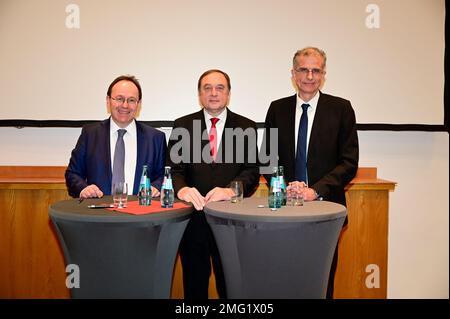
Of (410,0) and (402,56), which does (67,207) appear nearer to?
(402,56)

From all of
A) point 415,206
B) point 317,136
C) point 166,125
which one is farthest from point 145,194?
point 415,206

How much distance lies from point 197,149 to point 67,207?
94 cm

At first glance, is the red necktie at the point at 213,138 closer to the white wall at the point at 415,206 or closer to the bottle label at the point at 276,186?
the bottle label at the point at 276,186

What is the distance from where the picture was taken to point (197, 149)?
306cm

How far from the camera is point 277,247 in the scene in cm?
235

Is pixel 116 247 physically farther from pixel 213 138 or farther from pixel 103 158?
pixel 213 138

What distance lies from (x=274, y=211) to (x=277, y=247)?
0.68 feet

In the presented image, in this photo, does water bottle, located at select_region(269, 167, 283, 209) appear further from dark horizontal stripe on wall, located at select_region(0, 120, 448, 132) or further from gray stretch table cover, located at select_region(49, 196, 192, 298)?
dark horizontal stripe on wall, located at select_region(0, 120, 448, 132)

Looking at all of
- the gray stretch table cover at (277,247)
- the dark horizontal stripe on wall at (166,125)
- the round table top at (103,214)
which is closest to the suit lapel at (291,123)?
the gray stretch table cover at (277,247)

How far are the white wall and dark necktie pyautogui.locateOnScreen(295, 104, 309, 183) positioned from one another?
1538 mm

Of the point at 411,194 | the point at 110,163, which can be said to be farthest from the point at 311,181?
the point at 411,194

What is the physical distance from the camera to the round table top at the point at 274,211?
231 centimetres

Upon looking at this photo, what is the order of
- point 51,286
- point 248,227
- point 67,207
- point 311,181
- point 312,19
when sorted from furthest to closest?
point 312,19 < point 51,286 < point 311,181 < point 67,207 < point 248,227

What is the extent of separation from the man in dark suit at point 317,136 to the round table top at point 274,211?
347mm
